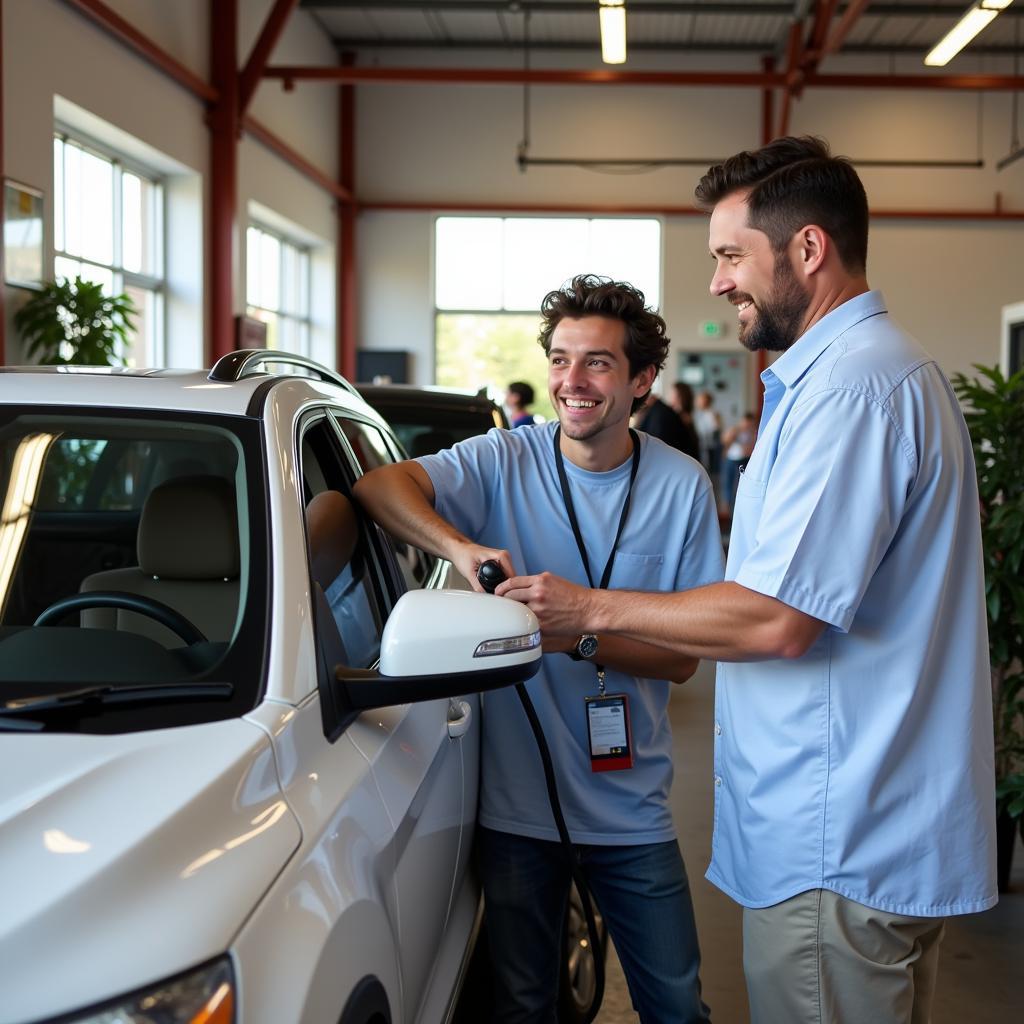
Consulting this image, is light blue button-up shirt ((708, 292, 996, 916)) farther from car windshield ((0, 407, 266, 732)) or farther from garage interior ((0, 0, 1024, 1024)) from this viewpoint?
garage interior ((0, 0, 1024, 1024))

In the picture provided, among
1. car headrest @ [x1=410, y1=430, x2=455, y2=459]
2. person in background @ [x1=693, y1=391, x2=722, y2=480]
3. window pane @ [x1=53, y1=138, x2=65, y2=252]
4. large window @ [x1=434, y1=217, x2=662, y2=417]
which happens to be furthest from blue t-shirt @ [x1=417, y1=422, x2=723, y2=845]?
large window @ [x1=434, y1=217, x2=662, y2=417]

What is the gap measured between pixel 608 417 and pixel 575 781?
669 millimetres

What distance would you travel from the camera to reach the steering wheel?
1922mm

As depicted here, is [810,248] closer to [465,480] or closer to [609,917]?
[465,480]

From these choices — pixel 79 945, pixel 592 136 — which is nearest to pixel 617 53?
pixel 592 136

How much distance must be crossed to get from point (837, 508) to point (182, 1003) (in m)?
0.95

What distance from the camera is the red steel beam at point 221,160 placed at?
1155 centimetres

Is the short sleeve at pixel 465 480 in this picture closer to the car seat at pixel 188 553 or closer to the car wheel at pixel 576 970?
the car seat at pixel 188 553

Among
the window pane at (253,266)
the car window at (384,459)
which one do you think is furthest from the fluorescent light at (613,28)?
the car window at (384,459)

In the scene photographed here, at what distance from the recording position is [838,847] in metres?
1.60

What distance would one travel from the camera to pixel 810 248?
1.68 m

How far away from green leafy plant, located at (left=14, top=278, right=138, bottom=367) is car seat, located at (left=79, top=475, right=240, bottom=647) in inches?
237

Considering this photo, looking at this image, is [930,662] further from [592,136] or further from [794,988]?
[592,136]

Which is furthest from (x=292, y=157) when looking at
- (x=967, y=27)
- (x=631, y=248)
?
(x=967, y=27)
